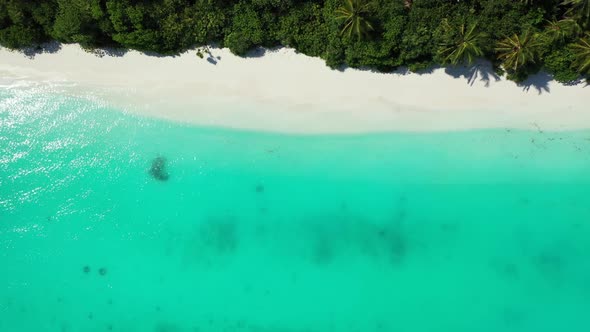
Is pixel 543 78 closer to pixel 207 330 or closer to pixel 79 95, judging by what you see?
pixel 207 330

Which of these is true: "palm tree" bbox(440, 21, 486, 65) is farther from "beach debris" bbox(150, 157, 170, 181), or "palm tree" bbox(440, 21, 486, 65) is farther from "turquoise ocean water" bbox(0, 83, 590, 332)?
"beach debris" bbox(150, 157, 170, 181)

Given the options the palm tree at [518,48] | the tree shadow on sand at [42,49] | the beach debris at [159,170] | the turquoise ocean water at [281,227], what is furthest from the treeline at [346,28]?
the beach debris at [159,170]

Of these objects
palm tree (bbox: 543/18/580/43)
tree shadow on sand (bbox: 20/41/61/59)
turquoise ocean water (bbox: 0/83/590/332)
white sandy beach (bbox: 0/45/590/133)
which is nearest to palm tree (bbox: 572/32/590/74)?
palm tree (bbox: 543/18/580/43)

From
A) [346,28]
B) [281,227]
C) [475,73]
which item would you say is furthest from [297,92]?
[475,73]

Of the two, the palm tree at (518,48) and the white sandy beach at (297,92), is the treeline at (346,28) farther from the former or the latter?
the white sandy beach at (297,92)

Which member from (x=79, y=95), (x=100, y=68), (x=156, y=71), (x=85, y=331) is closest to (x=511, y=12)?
(x=156, y=71)

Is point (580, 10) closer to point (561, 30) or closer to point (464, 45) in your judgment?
point (561, 30)
